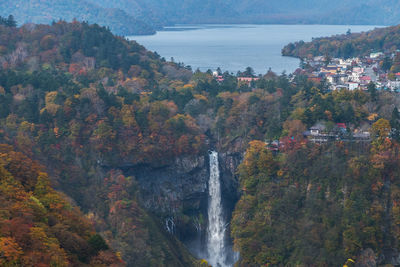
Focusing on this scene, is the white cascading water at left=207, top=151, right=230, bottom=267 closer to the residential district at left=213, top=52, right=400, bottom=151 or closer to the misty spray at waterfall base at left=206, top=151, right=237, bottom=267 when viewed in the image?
the misty spray at waterfall base at left=206, top=151, right=237, bottom=267

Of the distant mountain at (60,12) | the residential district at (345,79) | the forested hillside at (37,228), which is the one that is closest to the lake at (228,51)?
the distant mountain at (60,12)

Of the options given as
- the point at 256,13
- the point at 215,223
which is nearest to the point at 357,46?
the point at 215,223

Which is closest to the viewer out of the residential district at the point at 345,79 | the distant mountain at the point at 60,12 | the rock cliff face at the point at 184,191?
the residential district at the point at 345,79

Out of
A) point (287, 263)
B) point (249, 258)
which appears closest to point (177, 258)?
point (249, 258)

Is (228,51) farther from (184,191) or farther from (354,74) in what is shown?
(184,191)

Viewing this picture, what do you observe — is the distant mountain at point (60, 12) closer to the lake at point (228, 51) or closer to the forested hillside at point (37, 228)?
the lake at point (228, 51)

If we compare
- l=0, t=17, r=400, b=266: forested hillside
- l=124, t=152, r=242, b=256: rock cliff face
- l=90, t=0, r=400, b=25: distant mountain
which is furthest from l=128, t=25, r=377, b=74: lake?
l=90, t=0, r=400, b=25: distant mountain
